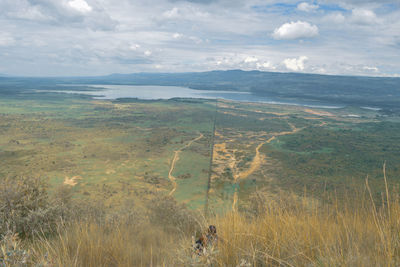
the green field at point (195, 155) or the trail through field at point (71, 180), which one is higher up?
the green field at point (195, 155)

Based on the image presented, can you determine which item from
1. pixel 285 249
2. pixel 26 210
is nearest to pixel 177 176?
pixel 26 210

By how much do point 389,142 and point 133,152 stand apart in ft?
189

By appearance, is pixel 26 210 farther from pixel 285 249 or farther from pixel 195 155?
pixel 195 155

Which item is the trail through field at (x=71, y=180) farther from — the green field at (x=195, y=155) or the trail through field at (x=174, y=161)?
the trail through field at (x=174, y=161)

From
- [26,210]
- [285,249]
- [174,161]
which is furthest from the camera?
[174,161]

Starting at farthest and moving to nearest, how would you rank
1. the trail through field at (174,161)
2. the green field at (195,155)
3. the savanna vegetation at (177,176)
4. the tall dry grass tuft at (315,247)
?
the trail through field at (174,161) < the green field at (195,155) < the savanna vegetation at (177,176) < the tall dry grass tuft at (315,247)

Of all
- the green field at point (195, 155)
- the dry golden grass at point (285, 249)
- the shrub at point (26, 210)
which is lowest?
the green field at point (195, 155)

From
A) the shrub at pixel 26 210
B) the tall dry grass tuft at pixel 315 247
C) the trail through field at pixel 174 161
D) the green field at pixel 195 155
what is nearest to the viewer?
the tall dry grass tuft at pixel 315 247

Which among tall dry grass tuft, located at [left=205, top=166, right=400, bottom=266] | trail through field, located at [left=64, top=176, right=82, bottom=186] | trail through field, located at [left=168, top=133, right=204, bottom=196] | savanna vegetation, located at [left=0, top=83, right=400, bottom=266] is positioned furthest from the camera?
trail through field, located at [left=168, top=133, right=204, bottom=196]

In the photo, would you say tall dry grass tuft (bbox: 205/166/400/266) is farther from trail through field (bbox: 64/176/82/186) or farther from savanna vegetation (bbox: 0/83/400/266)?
trail through field (bbox: 64/176/82/186)

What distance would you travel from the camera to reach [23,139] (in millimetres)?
56094

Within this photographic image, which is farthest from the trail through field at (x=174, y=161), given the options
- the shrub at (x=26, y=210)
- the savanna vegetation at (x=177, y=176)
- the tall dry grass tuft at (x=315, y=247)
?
the tall dry grass tuft at (x=315, y=247)

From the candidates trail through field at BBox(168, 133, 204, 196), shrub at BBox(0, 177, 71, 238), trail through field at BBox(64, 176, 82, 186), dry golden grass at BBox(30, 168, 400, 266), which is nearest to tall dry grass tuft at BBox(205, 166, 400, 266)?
dry golden grass at BBox(30, 168, 400, 266)

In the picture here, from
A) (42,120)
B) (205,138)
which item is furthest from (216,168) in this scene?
(42,120)
